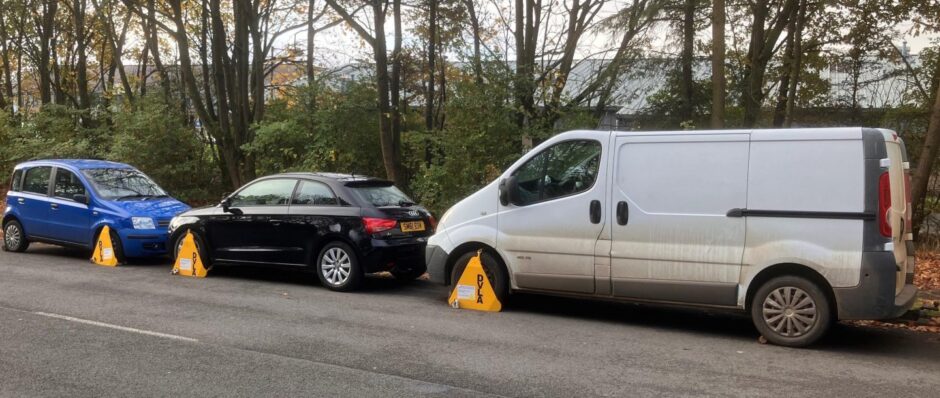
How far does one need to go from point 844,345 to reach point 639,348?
200 centimetres

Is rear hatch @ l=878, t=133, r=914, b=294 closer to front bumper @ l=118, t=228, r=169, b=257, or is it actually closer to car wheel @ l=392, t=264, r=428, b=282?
car wheel @ l=392, t=264, r=428, b=282

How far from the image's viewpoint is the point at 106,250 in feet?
38.6

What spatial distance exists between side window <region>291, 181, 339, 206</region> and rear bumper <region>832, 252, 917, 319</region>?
610 centimetres

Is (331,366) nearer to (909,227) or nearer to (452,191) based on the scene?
(909,227)

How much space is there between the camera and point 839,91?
699 inches

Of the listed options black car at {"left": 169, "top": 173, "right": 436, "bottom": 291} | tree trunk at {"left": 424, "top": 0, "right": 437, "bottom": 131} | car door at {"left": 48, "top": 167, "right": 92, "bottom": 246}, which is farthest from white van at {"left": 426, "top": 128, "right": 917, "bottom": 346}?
tree trunk at {"left": 424, "top": 0, "right": 437, "bottom": 131}

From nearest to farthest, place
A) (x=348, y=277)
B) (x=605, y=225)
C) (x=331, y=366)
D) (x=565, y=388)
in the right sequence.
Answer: (x=565, y=388)
(x=331, y=366)
(x=605, y=225)
(x=348, y=277)

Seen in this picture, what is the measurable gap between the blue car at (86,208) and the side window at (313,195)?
3275mm

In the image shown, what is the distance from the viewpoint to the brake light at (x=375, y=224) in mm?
9312

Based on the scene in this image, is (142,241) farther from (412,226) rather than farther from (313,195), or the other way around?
(412,226)

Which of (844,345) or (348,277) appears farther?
(348,277)

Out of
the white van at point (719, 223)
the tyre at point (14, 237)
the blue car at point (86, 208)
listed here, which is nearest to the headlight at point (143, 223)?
the blue car at point (86, 208)

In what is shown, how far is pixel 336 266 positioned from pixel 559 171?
10.9 feet

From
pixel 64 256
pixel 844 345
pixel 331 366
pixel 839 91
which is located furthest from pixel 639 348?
pixel 839 91
